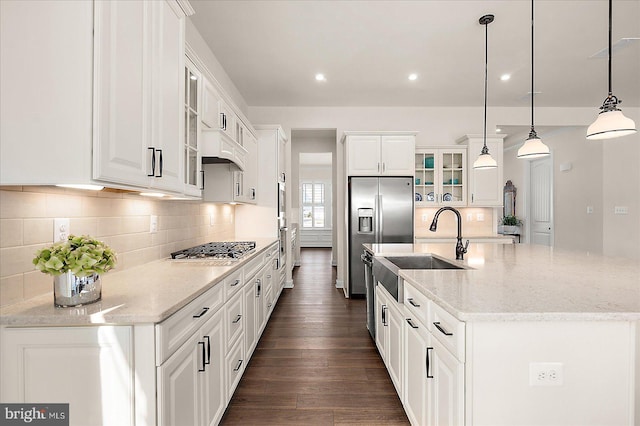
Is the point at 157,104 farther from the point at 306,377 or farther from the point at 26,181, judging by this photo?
the point at 306,377

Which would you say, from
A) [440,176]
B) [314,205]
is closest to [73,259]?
[440,176]

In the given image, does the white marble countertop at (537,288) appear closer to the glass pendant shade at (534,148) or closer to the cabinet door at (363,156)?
the glass pendant shade at (534,148)

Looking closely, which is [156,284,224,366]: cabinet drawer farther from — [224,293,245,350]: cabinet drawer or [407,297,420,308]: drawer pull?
[407,297,420,308]: drawer pull

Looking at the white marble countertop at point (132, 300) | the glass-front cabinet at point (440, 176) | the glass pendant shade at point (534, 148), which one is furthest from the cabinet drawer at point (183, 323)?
the glass-front cabinet at point (440, 176)

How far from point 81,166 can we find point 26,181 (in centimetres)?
20

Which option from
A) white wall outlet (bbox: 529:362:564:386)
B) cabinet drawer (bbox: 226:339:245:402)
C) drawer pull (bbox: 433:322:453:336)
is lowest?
cabinet drawer (bbox: 226:339:245:402)

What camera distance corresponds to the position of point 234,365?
79.7 inches

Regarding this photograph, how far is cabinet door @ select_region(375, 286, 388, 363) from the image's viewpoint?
7.64ft

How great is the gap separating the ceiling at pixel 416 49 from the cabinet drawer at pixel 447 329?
2.43 m

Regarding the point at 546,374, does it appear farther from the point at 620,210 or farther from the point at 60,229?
the point at 620,210

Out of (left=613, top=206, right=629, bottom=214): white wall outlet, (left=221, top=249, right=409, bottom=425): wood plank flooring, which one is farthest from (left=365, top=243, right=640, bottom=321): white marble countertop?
(left=613, top=206, right=629, bottom=214): white wall outlet

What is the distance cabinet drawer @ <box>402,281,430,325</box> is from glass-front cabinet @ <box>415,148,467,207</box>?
332cm

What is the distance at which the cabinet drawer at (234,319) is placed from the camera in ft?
6.20

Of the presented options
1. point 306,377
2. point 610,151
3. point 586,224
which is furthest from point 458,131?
point 306,377
